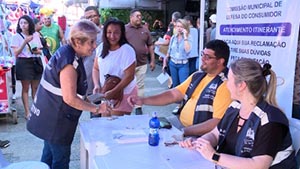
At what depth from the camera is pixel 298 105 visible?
2.31 m

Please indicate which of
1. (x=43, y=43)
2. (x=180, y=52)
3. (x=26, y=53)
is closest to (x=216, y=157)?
(x=180, y=52)

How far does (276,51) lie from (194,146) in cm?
103

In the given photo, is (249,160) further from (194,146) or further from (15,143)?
(15,143)

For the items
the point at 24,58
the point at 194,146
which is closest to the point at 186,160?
the point at 194,146

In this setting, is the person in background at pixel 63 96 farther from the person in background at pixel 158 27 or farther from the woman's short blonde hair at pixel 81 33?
the person in background at pixel 158 27

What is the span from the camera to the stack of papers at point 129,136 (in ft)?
6.72

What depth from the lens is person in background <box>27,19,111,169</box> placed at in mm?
2102

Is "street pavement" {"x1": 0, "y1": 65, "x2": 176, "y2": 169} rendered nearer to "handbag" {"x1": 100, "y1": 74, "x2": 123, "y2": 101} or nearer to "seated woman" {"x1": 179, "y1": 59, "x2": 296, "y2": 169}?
"handbag" {"x1": 100, "y1": 74, "x2": 123, "y2": 101}

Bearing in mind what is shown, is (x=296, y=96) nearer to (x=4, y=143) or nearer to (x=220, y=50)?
(x=220, y=50)

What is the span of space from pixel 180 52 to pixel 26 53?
86.0 inches

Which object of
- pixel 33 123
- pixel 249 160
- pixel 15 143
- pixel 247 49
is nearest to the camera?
pixel 249 160

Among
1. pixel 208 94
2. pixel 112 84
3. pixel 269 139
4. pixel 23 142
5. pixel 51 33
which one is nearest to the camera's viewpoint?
pixel 269 139

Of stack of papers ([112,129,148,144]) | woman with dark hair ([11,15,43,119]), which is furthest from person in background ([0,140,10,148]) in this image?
stack of papers ([112,129,148,144])

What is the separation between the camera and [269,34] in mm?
2486
